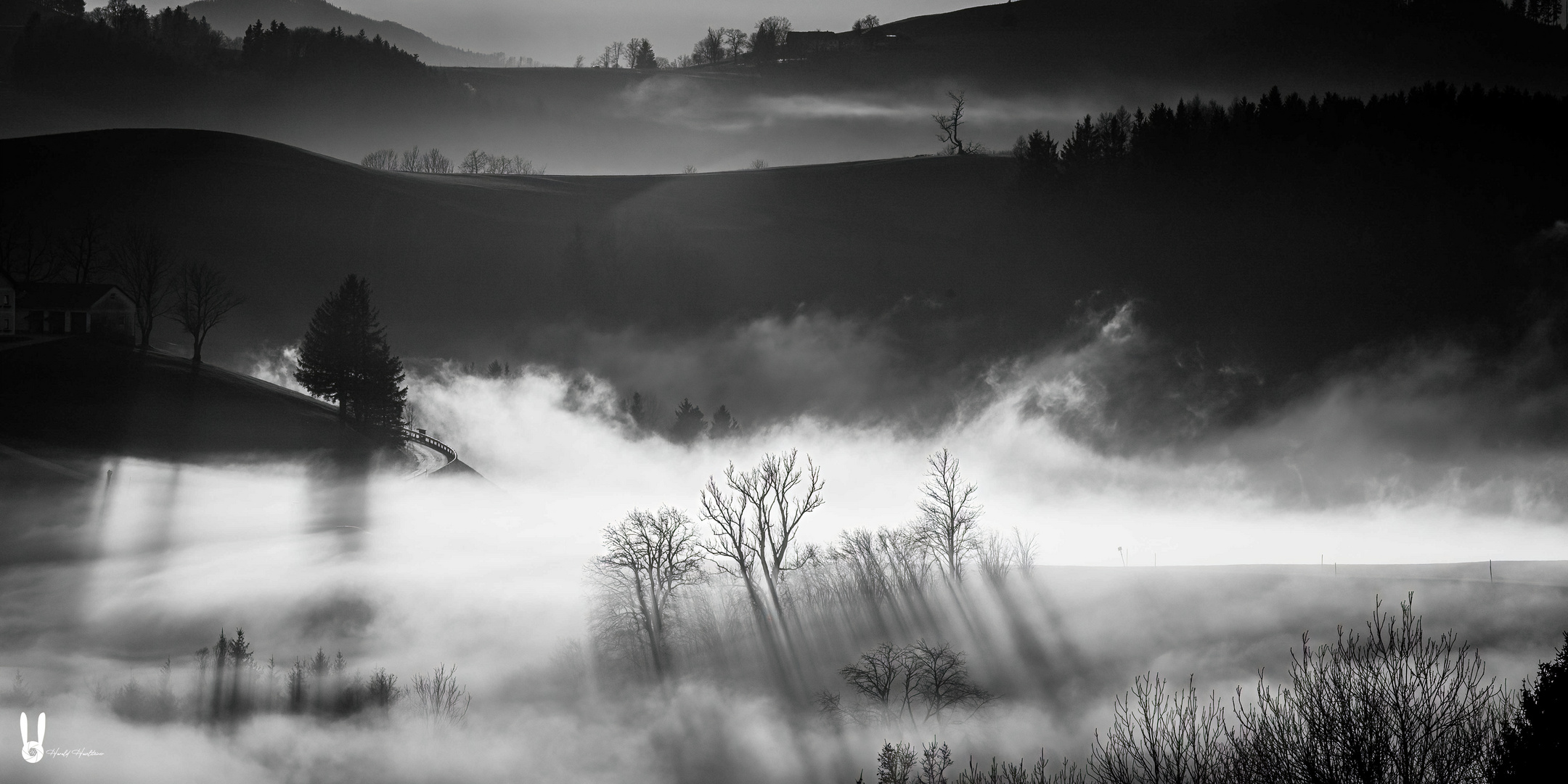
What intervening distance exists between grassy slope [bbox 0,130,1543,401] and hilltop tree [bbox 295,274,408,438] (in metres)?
31.8

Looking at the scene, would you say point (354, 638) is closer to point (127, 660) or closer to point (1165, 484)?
point (127, 660)

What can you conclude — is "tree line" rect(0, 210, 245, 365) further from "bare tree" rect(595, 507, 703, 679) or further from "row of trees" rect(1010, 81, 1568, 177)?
"row of trees" rect(1010, 81, 1568, 177)

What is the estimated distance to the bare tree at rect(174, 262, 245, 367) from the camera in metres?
112

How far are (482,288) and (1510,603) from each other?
11370 cm

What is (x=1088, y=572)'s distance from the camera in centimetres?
8619

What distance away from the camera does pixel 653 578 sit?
83.8 metres

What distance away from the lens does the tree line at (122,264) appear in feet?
391

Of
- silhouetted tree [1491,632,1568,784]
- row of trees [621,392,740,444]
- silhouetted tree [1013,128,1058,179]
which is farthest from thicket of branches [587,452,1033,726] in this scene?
silhouetted tree [1013,128,1058,179]

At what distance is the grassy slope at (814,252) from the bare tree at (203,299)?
286 centimetres

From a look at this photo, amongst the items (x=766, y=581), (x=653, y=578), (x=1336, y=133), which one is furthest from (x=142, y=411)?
(x=1336, y=133)

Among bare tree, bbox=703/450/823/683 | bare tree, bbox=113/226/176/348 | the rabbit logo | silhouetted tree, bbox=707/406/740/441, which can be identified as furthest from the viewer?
silhouetted tree, bbox=707/406/740/441

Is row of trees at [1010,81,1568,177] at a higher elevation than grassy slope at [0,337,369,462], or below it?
higher

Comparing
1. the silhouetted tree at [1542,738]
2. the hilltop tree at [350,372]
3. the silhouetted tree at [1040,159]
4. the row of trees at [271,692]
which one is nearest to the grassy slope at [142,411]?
the hilltop tree at [350,372]

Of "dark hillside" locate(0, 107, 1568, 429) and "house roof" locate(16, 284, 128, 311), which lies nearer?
"house roof" locate(16, 284, 128, 311)
